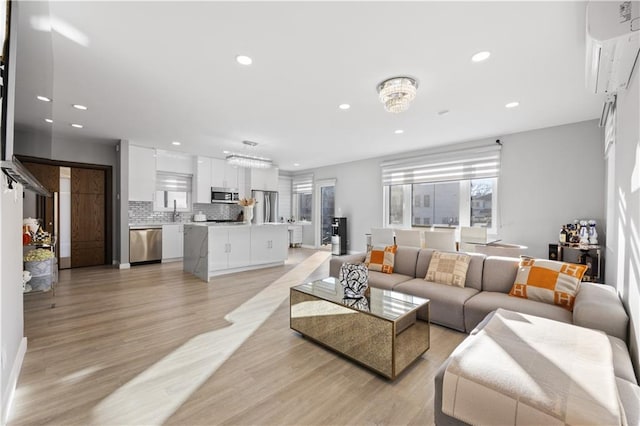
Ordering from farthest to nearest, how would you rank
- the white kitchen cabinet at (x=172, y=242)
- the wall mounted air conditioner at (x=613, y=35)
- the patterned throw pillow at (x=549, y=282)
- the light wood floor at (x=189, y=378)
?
the white kitchen cabinet at (x=172, y=242), the patterned throw pillow at (x=549, y=282), the light wood floor at (x=189, y=378), the wall mounted air conditioner at (x=613, y=35)

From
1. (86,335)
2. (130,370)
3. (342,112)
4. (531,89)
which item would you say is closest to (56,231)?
(86,335)

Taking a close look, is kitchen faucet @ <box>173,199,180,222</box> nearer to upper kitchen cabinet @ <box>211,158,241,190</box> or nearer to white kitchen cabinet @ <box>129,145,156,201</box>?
white kitchen cabinet @ <box>129,145,156,201</box>

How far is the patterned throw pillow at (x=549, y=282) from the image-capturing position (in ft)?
7.76

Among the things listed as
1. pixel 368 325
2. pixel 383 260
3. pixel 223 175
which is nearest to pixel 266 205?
pixel 223 175

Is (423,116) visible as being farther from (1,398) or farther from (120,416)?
(1,398)

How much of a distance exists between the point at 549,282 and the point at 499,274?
45 centimetres

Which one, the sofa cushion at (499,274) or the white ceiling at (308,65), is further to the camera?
the sofa cushion at (499,274)

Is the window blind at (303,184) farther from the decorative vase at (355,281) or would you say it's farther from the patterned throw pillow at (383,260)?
the decorative vase at (355,281)

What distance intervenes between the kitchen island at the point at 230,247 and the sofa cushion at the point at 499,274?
3.89 meters

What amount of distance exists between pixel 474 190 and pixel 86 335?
613cm

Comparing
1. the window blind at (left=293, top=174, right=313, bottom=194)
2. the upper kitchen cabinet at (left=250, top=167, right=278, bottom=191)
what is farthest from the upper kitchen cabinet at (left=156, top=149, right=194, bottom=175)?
the window blind at (left=293, top=174, right=313, bottom=194)

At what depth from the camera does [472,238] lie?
4.65m

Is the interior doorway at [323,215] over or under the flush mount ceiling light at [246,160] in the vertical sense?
under

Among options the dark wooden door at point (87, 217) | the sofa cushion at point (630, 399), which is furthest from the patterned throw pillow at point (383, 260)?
the dark wooden door at point (87, 217)
